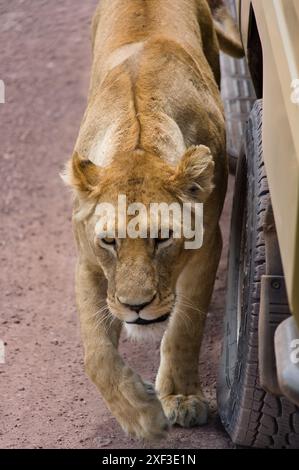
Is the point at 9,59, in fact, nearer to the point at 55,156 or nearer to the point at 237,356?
the point at 55,156

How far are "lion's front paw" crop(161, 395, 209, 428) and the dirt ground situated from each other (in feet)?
0.12

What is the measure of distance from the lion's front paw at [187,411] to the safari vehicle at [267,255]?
99 millimetres

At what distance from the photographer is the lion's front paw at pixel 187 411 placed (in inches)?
185

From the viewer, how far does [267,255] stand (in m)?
3.87

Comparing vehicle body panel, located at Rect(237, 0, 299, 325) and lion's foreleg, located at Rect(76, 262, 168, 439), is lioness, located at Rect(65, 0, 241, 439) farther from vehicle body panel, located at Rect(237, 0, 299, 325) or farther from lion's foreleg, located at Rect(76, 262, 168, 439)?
vehicle body panel, located at Rect(237, 0, 299, 325)

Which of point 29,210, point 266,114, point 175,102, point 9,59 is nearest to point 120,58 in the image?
point 175,102

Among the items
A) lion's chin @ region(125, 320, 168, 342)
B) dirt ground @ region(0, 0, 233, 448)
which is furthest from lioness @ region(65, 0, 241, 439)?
dirt ground @ region(0, 0, 233, 448)

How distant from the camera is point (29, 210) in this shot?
22.1 ft

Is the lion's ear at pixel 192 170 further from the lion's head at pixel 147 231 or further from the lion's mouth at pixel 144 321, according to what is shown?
the lion's mouth at pixel 144 321

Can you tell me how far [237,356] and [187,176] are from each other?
2.47 ft

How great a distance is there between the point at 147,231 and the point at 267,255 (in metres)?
0.40

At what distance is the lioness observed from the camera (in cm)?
405

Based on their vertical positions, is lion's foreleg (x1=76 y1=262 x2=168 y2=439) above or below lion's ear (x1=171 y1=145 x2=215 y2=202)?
below

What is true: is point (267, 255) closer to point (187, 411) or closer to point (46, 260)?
point (187, 411)
